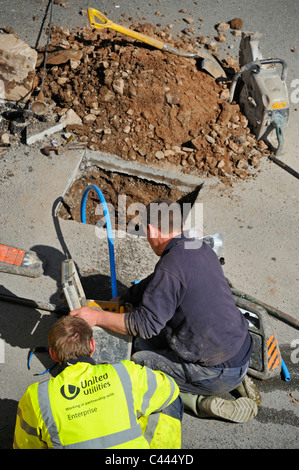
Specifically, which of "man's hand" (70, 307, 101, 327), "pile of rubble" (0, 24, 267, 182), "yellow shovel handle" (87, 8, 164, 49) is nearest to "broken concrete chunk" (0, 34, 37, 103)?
"pile of rubble" (0, 24, 267, 182)

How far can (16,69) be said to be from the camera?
586 cm

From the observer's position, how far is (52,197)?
5125 mm

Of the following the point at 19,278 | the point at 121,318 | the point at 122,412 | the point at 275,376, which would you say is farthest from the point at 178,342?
the point at 19,278

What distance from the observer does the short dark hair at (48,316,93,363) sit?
2924 millimetres

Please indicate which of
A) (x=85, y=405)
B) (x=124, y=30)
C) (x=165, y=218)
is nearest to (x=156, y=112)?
(x=124, y=30)

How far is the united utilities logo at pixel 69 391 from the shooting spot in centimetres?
262

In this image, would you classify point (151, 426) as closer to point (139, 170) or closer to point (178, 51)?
point (139, 170)

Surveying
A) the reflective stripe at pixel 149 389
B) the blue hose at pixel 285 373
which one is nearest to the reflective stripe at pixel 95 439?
the reflective stripe at pixel 149 389

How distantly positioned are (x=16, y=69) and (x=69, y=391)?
15.4ft

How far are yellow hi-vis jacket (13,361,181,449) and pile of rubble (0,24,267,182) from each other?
330 centimetres

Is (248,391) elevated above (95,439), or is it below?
below

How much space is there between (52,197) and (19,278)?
3.75 feet

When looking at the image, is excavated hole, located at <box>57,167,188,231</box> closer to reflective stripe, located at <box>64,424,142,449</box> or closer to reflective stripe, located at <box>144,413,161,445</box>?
reflective stripe, located at <box>144,413,161,445</box>

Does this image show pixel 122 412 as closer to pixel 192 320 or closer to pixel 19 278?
pixel 192 320
